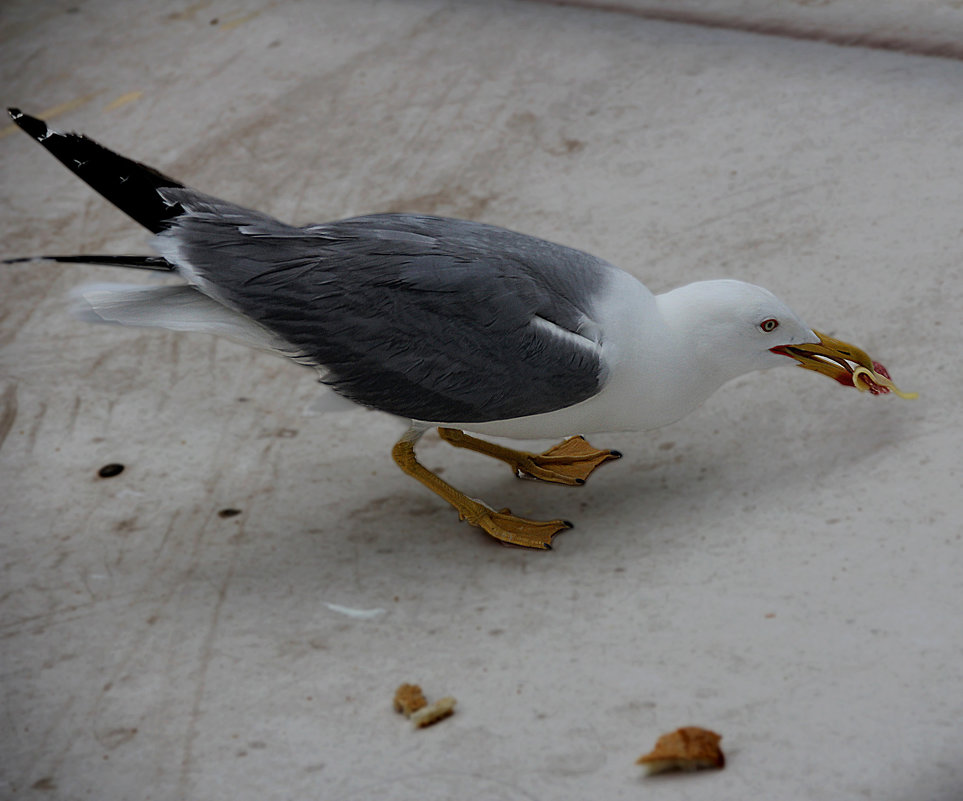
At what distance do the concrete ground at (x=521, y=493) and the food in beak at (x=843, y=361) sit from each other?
0.23 metres

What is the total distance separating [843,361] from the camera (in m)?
2.91

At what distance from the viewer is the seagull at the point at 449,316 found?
9.04 ft

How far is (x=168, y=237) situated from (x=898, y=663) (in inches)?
77.2

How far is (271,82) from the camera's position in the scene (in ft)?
17.9

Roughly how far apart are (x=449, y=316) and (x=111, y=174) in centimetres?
94

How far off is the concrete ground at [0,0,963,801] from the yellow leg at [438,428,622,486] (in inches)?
2.0

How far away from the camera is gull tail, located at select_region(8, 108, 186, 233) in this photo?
2.87m

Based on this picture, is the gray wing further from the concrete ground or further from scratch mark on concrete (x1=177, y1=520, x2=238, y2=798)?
scratch mark on concrete (x1=177, y1=520, x2=238, y2=798)

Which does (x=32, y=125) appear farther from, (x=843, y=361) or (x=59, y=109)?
(x=59, y=109)

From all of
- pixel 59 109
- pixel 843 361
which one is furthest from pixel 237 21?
pixel 843 361

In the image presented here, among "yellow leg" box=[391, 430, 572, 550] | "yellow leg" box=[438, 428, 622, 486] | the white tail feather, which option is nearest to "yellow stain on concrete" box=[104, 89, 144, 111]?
the white tail feather

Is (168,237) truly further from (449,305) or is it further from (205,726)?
(205,726)

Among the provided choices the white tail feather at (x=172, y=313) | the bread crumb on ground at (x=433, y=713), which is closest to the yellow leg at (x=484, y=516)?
the white tail feather at (x=172, y=313)

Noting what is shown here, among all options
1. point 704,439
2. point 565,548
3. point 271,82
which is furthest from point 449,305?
point 271,82
